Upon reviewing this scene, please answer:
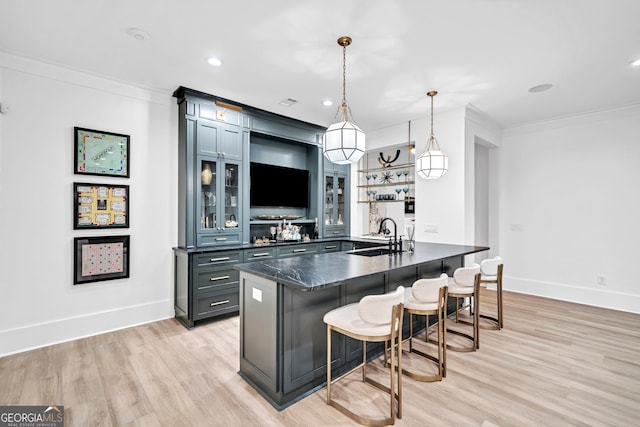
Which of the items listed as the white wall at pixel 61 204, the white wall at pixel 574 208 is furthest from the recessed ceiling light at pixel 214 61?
the white wall at pixel 574 208

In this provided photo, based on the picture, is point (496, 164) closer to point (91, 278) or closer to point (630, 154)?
point (630, 154)

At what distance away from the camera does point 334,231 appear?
5.57 meters

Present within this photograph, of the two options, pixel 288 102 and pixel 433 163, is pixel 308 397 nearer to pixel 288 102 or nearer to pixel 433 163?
pixel 433 163

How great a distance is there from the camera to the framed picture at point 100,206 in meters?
3.26

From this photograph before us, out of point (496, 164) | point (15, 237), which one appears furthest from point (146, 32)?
point (496, 164)

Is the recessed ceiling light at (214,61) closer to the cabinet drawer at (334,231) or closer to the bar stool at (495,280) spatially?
the cabinet drawer at (334,231)

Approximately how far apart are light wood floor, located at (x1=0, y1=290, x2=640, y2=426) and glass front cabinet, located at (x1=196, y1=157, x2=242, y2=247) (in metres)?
1.23

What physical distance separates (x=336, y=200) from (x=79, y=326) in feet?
13.3

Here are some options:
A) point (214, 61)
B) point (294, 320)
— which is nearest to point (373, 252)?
point (294, 320)

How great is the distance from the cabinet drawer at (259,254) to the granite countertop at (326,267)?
1.47m

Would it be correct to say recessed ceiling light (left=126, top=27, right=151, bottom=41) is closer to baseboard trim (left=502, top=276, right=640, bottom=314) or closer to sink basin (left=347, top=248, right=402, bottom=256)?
sink basin (left=347, top=248, right=402, bottom=256)

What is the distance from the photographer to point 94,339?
3.25 meters

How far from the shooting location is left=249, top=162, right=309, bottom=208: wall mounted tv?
479 centimetres

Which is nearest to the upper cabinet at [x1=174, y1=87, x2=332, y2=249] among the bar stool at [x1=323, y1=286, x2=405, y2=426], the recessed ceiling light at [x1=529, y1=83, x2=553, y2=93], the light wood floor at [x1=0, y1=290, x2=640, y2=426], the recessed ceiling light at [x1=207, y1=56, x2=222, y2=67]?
the recessed ceiling light at [x1=207, y1=56, x2=222, y2=67]
